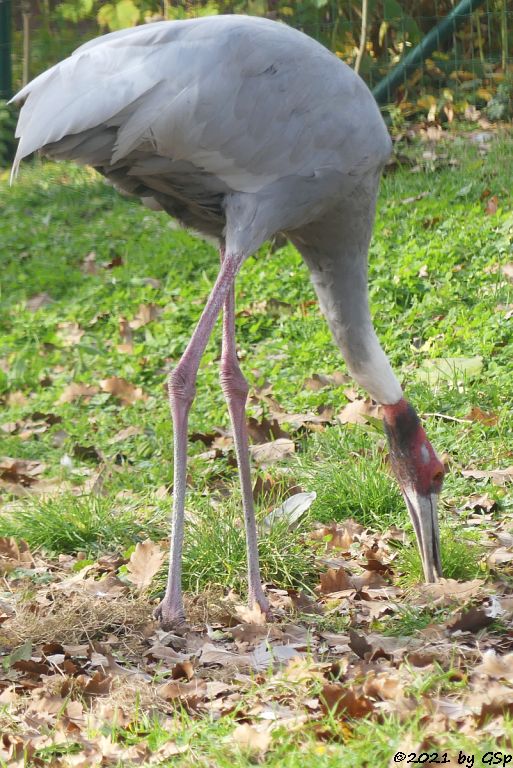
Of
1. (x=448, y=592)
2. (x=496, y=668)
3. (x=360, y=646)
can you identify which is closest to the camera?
(x=496, y=668)

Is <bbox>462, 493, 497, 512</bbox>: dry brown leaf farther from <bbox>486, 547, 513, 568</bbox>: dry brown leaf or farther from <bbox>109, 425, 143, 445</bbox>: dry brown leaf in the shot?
<bbox>109, 425, 143, 445</bbox>: dry brown leaf

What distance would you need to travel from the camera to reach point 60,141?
14.4 feet

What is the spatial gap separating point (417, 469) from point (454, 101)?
6.15 metres

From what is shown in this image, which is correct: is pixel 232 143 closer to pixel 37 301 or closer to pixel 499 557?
pixel 499 557

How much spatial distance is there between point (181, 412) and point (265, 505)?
30.7 inches

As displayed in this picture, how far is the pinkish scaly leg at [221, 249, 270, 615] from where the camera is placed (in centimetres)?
446

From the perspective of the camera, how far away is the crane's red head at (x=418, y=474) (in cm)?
452

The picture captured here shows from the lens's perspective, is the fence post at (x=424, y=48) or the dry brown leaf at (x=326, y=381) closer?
the dry brown leaf at (x=326, y=381)

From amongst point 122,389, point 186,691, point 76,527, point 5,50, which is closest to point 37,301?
point 122,389

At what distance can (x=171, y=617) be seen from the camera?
14.3ft

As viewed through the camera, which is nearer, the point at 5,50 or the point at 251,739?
the point at 251,739

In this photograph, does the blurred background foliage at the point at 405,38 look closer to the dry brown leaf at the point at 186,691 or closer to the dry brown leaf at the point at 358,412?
the dry brown leaf at the point at 358,412

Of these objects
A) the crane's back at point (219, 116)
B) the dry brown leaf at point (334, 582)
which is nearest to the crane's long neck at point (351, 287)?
the crane's back at point (219, 116)

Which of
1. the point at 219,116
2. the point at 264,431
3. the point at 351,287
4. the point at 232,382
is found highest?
the point at 219,116
